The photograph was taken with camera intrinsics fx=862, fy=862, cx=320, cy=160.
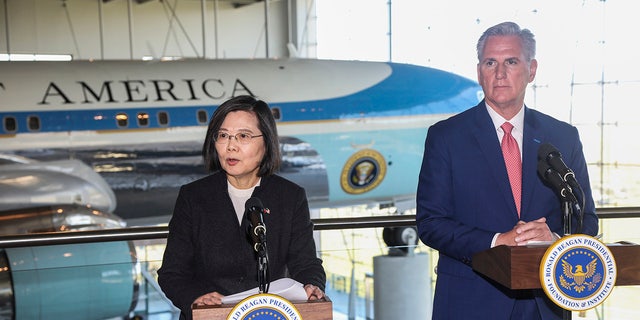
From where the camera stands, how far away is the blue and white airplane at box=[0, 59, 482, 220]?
30.3ft

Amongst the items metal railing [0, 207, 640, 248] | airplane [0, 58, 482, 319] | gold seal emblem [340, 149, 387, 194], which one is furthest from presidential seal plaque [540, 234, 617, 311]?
gold seal emblem [340, 149, 387, 194]

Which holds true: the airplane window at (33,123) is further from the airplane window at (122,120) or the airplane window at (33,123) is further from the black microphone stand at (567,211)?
the black microphone stand at (567,211)

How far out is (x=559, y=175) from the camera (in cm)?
229

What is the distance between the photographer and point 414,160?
1105 centimetres

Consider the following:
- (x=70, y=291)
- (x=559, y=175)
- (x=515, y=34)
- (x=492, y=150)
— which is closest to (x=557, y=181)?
(x=559, y=175)

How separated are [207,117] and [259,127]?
748 cm

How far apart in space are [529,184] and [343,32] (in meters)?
16.1

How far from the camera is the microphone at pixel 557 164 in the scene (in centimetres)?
228

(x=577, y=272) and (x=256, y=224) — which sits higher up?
(x=256, y=224)

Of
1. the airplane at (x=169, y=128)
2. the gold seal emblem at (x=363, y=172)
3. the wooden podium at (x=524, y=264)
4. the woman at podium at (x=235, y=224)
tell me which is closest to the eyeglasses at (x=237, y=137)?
the woman at podium at (x=235, y=224)

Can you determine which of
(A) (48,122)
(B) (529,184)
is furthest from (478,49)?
(A) (48,122)

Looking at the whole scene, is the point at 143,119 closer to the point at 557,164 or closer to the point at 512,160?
the point at 512,160

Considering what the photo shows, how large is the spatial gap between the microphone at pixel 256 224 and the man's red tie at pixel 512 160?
A: 0.90m

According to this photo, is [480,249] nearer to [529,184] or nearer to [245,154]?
[529,184]
